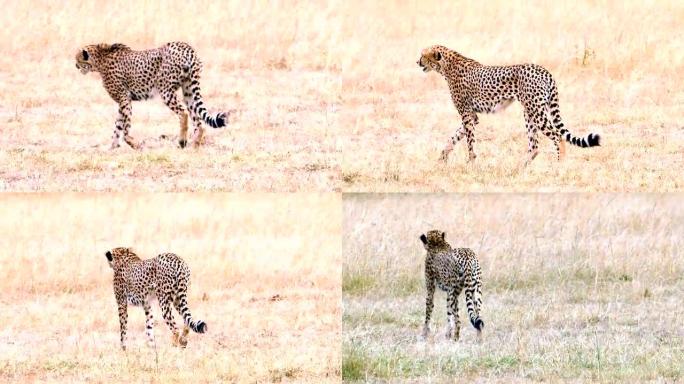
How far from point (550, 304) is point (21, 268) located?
5.42 meters

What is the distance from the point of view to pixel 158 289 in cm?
1072

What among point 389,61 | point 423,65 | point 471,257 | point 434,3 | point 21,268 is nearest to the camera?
point 471,257

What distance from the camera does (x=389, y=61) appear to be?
1628cm

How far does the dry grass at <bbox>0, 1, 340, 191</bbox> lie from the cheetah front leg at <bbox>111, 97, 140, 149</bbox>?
0.41ft

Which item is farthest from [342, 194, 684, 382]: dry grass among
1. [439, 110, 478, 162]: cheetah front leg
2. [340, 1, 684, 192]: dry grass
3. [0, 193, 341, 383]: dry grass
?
[439, 110, 478, 162]: cheetah front leg

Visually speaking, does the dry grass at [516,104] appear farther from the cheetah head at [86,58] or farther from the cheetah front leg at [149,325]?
the cheetah head at [86,58]

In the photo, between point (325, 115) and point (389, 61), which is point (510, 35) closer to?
point (389, 61)

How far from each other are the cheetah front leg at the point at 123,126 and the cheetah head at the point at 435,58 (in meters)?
2.44

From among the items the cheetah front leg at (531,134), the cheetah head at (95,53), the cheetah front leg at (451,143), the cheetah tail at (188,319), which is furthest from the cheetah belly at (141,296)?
the cheetah front leg at (531,134)

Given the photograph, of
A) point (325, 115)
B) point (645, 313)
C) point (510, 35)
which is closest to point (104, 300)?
point (325, 115)

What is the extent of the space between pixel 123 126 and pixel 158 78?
54 cm

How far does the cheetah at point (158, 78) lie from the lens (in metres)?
11.7

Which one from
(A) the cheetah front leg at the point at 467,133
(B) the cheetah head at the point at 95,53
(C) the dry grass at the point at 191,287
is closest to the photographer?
(C) the dry grass at the point at 191,287

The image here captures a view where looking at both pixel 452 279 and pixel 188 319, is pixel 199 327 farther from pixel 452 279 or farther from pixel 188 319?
pixel 452 279
